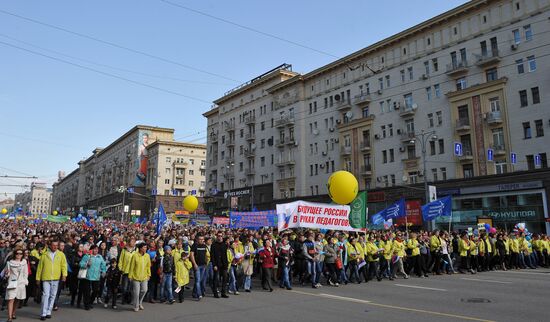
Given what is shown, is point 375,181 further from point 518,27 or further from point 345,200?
point 345,200

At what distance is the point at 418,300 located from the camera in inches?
452

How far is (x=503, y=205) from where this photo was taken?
3622 centimetres

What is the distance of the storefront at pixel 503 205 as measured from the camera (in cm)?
3409

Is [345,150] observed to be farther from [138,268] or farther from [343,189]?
[138,268]

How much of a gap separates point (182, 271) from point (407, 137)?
118 ft

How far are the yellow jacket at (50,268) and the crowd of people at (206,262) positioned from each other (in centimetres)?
2

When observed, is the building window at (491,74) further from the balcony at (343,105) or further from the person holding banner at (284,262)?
the person holding banner at (284,262)

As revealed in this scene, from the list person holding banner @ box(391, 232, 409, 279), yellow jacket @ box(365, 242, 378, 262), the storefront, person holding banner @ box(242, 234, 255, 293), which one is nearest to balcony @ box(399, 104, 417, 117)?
the storefront

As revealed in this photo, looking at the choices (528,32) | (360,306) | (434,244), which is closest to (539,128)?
(528,32)

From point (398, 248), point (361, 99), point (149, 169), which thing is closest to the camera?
point (398, 248)

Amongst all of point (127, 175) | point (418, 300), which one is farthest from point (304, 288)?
point (127, 175)

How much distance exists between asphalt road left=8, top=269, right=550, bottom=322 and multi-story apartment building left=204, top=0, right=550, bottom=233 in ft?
83.9

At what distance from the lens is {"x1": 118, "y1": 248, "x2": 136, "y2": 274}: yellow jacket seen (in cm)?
1125

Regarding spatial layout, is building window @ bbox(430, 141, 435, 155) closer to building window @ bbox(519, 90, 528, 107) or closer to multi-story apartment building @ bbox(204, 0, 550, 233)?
multi-story apartment building @ bbox(204, 0, 550, 233)
